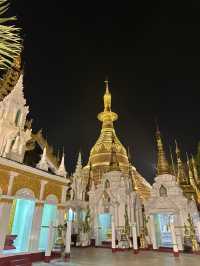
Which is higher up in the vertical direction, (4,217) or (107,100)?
(107,100)

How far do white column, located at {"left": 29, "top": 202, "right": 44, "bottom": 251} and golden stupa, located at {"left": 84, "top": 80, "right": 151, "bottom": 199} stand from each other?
13312mm

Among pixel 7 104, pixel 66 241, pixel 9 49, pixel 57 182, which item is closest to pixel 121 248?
pixel 66 241

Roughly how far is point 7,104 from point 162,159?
1410 cm

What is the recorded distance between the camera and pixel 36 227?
1033 centimetres

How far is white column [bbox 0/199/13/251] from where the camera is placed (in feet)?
28.5

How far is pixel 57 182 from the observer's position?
12.2 metres

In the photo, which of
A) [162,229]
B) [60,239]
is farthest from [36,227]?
[162,229]

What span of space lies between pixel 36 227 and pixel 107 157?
2180cm

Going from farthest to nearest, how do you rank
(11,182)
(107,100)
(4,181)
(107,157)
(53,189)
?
1. (107,100)
2. (107,157)
3. (53,189)
4. (11,182)
5. (4,181)

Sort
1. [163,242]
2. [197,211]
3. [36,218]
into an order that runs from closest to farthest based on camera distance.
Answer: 1. [36,218]
2. [163,242]
3. [197,211]

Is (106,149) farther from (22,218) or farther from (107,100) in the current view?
(22,218)

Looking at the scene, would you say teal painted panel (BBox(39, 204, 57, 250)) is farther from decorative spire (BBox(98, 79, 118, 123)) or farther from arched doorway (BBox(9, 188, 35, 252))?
decorative spire (BBox(98, 79, 118, 123))

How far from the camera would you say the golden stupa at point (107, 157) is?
2903cm

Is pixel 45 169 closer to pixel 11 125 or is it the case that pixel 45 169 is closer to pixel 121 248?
pixel 11 125
